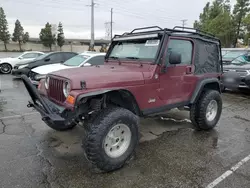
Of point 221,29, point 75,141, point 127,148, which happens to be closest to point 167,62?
point 127,148

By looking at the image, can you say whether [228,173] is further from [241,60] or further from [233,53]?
[233,53]

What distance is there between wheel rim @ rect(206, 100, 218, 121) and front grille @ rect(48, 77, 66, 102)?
3.17m

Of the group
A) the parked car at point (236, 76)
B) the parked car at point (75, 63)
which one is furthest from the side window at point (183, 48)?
the parked car at point (236, 76)

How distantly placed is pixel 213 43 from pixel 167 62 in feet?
6.17

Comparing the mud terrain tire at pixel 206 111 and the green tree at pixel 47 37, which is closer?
the mud terrain tire at pixel 206 111

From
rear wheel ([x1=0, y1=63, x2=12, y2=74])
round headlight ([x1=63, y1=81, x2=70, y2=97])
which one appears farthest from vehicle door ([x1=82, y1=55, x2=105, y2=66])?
rear wheel ([x1=0, y1=63, x2=12, y2=74])

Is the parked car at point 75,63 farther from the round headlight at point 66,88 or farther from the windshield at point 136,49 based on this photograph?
the round headlight at point 66,88

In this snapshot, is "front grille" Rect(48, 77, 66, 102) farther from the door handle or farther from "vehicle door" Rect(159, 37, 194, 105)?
the door handle

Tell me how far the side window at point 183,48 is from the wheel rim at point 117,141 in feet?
5.49

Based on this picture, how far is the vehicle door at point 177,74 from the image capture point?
3719 millimetres

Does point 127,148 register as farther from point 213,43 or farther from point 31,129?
point 213,43

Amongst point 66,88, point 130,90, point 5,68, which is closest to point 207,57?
point 130,90

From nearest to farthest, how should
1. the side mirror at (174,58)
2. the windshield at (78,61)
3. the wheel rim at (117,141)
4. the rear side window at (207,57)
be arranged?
the wheel rim at (117,141)
the side mirror at (174,58)
the rear side window at (207,57)
the windshield at (78,61)

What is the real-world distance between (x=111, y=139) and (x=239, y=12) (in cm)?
3067
